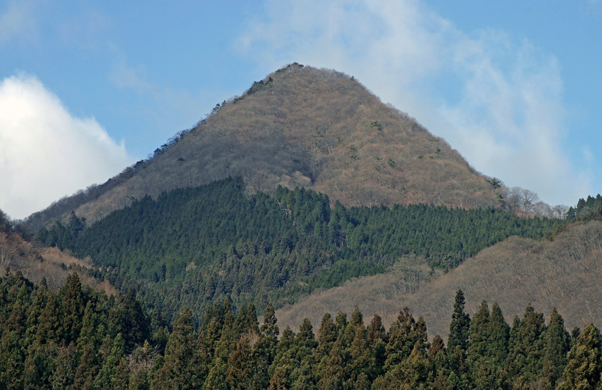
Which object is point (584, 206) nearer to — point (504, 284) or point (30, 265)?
point (504, 284)

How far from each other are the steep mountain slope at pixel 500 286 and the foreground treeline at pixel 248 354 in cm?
4061

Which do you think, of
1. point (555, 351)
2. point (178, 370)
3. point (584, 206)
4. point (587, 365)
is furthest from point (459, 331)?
point (584, 206)

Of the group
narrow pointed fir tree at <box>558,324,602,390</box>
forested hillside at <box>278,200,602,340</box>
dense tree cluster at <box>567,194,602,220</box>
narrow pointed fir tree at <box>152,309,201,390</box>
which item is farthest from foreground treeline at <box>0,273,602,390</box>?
dense tree cluster at <box>567,194,602,220</box>

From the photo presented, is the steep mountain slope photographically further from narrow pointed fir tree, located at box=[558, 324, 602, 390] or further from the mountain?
narrow pointed fir tree, located at box=[558, 324, 602, 390]

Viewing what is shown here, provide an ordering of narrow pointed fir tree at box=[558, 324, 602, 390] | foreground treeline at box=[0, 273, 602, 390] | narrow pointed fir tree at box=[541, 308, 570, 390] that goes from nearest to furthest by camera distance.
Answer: narrow pointed fir tree at box=[558, 324, 602, 390] → foreground treeline at box=[0, 273, 602, 390] → narrow pointed fir tree at box=[541, 308, 570, 390]

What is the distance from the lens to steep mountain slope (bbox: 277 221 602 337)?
141 meters

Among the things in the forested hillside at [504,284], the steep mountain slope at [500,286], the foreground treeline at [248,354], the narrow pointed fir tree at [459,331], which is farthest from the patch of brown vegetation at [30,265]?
the narrow pointed fir tree at [459,331]

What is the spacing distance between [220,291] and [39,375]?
98.5 meters

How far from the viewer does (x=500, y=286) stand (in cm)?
15250

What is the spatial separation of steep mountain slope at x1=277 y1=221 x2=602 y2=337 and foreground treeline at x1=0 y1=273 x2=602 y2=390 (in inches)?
1599

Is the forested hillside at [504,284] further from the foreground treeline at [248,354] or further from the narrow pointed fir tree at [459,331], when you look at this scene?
the foreground treeline at [248,354]

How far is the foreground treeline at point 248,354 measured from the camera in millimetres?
81375

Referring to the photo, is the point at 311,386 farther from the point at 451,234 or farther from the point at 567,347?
the point at 451,234

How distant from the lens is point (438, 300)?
6265 inches
